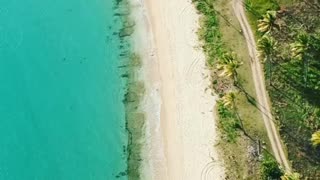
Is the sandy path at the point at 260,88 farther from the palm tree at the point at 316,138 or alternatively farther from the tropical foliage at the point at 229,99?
the palm tree at the point at 316,138

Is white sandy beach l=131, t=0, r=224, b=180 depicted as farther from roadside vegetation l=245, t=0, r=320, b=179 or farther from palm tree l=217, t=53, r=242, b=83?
roadside vegetation l=245, t=0, r=320, b=179

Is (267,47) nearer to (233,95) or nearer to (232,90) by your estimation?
(232,90)

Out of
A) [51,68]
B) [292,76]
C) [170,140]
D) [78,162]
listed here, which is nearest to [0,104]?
[51,68]

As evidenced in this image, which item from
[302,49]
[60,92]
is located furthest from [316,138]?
[60,92]

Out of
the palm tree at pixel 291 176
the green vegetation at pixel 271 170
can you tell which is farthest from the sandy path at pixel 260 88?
the palm tree at pixel 291 176

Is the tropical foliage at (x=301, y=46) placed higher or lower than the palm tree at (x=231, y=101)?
higher

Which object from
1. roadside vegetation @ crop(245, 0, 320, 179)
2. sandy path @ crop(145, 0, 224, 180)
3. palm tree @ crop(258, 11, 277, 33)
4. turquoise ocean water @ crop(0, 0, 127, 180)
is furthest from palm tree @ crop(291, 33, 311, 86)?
turquoise ocean water @ crop(0, 0, 127, 180)

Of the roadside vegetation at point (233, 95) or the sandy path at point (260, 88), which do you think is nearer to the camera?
the roadside vegetation at point (233, 95)
